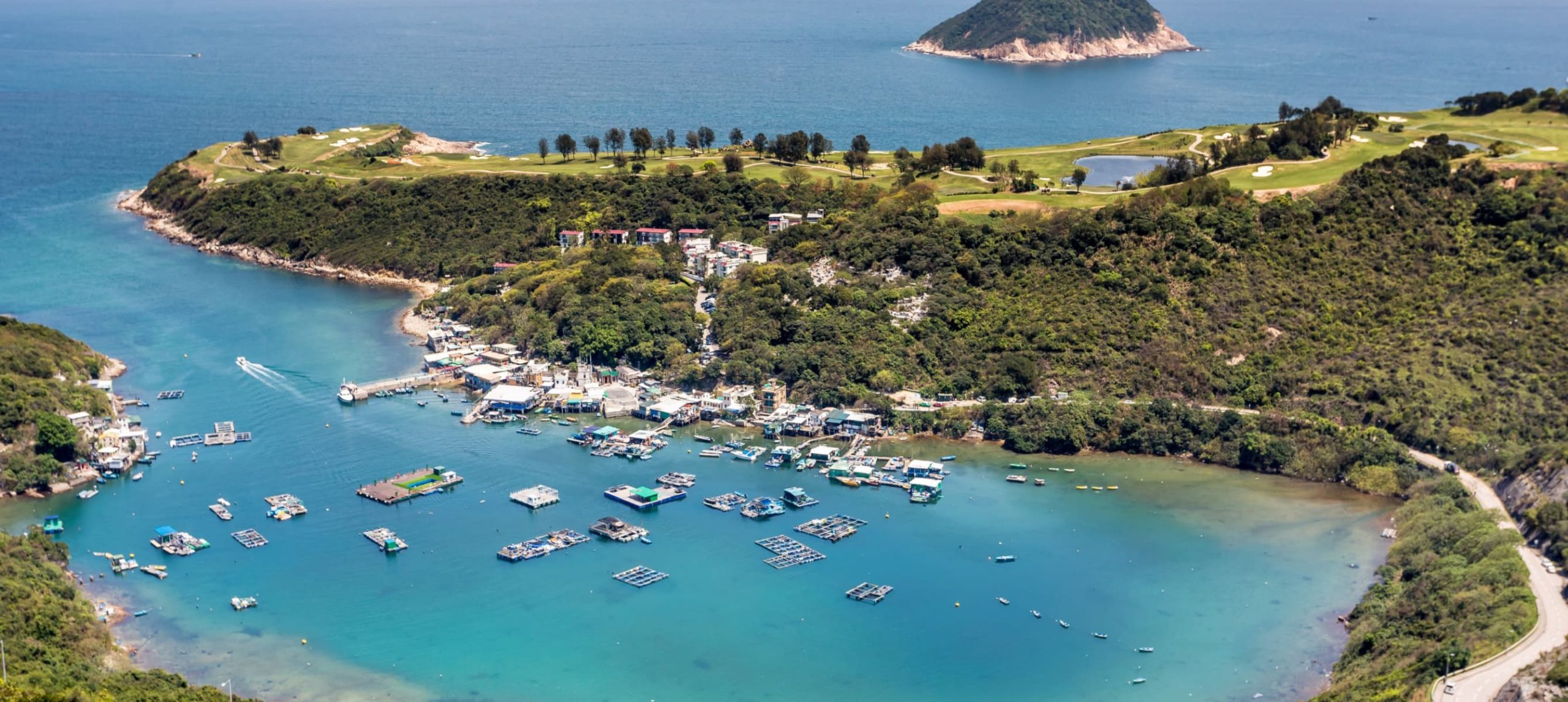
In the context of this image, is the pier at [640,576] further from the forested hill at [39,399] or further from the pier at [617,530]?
the forested hill at [39,399]

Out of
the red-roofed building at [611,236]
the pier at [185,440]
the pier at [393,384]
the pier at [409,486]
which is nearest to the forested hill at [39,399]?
the pier at [185,440]

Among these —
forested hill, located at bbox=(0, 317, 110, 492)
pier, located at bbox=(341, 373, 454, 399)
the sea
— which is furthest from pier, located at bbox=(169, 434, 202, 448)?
pier, located at bbox=(341, 373, 454, 399)

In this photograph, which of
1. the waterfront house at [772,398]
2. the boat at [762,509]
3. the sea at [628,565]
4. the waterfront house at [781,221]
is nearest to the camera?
the sea at [628,565]

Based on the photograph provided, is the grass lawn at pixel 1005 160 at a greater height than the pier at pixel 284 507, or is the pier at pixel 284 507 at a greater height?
the grass lawn at pixel 1005 160

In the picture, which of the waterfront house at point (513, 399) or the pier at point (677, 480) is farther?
the waterfront house at point (513, 399)

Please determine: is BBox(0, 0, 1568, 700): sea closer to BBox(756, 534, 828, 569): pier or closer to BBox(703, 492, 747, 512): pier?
BBox(756, 534, 828, 569): pier

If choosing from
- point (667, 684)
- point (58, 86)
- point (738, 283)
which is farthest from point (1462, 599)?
point (58, 86)

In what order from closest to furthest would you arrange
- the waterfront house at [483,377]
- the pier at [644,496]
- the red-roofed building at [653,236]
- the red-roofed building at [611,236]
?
1. the pier at [644,496]
2. the waterfront house at [483,377]
3. the red-roofed building at [653,236]
4. the red-roofed building at [611,236]
